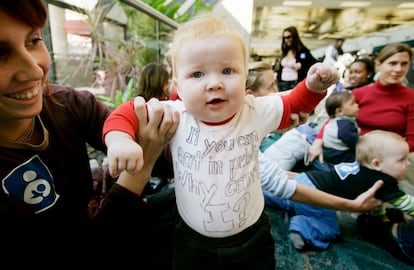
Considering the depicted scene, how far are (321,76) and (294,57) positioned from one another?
3.36m

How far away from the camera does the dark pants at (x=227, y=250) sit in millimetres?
803

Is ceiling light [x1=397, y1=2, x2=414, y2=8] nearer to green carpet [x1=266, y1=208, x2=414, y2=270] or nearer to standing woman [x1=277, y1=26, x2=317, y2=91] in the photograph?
standing woman [x1=277, y1=26, x2=317, y2=91]

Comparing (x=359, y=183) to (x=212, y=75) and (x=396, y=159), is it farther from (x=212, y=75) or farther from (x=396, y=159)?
(x=212, y=75)

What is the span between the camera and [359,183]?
1.53m

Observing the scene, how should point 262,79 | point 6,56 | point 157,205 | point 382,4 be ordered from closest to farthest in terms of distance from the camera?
point 6,56
point 157,205
point 262,79
point 382,4

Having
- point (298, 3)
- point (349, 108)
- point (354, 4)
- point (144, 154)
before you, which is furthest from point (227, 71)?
point (354, 4)

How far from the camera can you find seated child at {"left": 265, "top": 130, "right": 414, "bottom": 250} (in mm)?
1438

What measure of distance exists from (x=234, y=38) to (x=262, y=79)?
40.2 inches

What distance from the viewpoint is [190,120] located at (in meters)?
0.81

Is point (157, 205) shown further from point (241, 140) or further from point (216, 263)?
point (241, 140)

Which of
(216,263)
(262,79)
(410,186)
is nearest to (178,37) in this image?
(216,263)

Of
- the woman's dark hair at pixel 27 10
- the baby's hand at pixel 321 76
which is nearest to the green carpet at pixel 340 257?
the baby's hand at pixel 321 76

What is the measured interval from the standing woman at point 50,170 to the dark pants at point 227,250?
22 cm

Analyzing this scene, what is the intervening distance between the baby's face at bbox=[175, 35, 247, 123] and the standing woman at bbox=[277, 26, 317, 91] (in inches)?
126
